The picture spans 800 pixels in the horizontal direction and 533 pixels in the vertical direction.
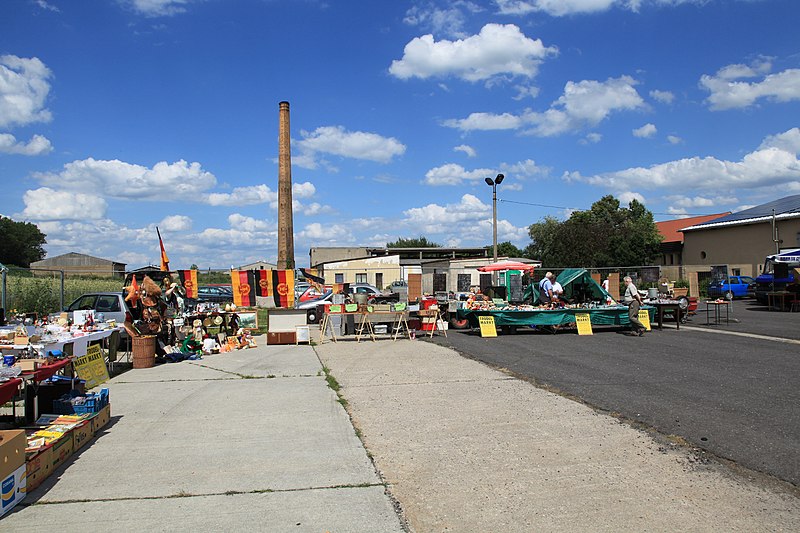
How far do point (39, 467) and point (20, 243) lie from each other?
237ft

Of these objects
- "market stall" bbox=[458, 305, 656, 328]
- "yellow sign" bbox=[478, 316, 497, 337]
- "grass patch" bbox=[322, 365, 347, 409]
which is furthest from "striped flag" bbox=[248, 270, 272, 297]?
"grass patch" bbox=[322, 365, 347, 409]

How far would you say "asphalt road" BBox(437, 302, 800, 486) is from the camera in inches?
250

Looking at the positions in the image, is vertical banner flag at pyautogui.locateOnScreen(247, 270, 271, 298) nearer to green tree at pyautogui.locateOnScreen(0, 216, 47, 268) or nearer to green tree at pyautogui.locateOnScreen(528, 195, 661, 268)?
green tree at pyautogui.locateOnScreen(528, 195, 661, 268)

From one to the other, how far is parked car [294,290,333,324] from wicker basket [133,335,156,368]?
33.7 feet

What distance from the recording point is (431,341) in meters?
16.6

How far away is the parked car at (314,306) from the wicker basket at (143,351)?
33.7ft

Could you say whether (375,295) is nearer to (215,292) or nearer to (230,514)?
(215,292)

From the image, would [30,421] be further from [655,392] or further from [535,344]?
[535,344]

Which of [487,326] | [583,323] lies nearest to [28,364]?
[487,326]

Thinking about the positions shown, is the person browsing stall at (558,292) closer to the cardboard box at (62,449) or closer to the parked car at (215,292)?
the cardboard box at (62,449)

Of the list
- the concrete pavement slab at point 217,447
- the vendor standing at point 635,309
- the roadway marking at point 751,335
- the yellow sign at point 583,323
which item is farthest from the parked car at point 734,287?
the concrete pavement slab at point 217,447

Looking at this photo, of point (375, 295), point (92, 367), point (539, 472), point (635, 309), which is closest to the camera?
point (539, 472)

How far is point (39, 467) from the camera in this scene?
508cm

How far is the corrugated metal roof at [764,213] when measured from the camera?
133ft
